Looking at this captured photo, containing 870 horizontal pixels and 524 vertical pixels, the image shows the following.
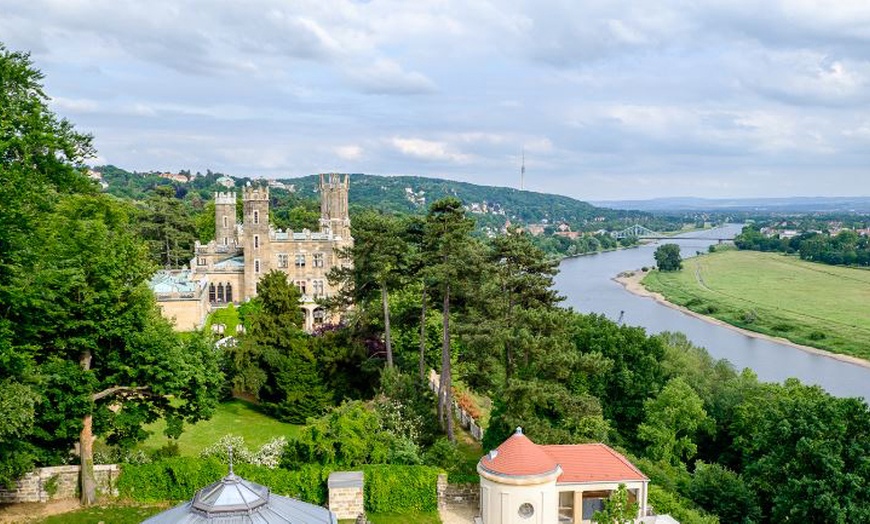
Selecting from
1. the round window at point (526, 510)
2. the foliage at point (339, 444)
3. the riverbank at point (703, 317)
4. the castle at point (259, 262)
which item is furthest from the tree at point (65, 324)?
the riverbank at point (703, 317)

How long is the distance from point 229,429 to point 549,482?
39.7 feet

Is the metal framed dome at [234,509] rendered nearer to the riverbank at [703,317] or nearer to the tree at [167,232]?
the tree at [167,232]

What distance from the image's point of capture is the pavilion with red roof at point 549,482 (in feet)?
51.4

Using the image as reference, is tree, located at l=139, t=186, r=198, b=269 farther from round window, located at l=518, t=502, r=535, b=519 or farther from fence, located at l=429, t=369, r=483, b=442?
round window, located at l=518, t=502, r=535, b=519

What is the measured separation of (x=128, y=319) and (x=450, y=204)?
10316 mm

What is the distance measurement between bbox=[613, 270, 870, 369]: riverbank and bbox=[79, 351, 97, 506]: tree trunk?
53266mm

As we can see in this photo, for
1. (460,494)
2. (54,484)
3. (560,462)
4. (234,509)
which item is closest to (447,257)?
(460,494)

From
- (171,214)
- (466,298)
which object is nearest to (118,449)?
(466,298)

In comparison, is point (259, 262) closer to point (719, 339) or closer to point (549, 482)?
point (549, 482)

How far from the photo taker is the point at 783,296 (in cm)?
8056

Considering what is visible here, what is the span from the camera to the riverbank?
5447 cm

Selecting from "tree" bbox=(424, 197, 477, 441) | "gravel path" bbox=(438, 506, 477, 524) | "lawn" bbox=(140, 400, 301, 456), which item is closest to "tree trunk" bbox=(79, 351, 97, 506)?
"lawn" bbox=(140, 400, 301, 456)

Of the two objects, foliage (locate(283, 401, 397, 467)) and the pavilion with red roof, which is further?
foliage (locate(283, 401, 397, 467))

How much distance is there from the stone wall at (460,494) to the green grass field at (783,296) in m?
48.7
